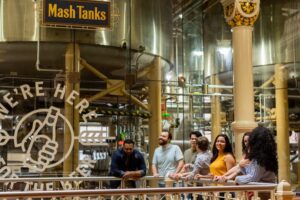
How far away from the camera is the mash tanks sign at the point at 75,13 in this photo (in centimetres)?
1081

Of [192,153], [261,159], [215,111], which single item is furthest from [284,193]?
[215,111]

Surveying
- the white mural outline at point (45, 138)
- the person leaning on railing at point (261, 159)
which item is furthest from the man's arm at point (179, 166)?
the white mural outline at point (45, 138)

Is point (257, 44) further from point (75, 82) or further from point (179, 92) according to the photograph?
point (75, 82)

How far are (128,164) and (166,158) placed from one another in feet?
1.87

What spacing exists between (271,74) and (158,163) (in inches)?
260

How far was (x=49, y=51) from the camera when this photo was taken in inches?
433

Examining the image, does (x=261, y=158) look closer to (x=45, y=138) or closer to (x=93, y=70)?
(x=45, y=138)

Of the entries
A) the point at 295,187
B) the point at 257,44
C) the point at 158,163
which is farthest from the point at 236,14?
the point at 295,187

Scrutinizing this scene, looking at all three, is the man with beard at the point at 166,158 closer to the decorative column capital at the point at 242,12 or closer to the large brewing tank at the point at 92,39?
the decorative column capital at the point at 242,12

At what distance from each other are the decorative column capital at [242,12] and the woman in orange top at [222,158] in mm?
3482

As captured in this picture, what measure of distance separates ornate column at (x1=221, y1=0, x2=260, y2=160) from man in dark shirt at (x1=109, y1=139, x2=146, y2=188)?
91.1 inches

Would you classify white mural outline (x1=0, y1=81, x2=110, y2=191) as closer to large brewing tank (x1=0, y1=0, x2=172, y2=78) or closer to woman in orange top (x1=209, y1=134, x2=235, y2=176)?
large brewing tank (x1=0, y1=0, x2=172, y2=78)

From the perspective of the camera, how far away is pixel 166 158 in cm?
791

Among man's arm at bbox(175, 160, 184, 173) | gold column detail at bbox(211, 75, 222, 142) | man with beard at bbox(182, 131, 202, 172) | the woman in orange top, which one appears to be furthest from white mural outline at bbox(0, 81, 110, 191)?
the woman in orange top
